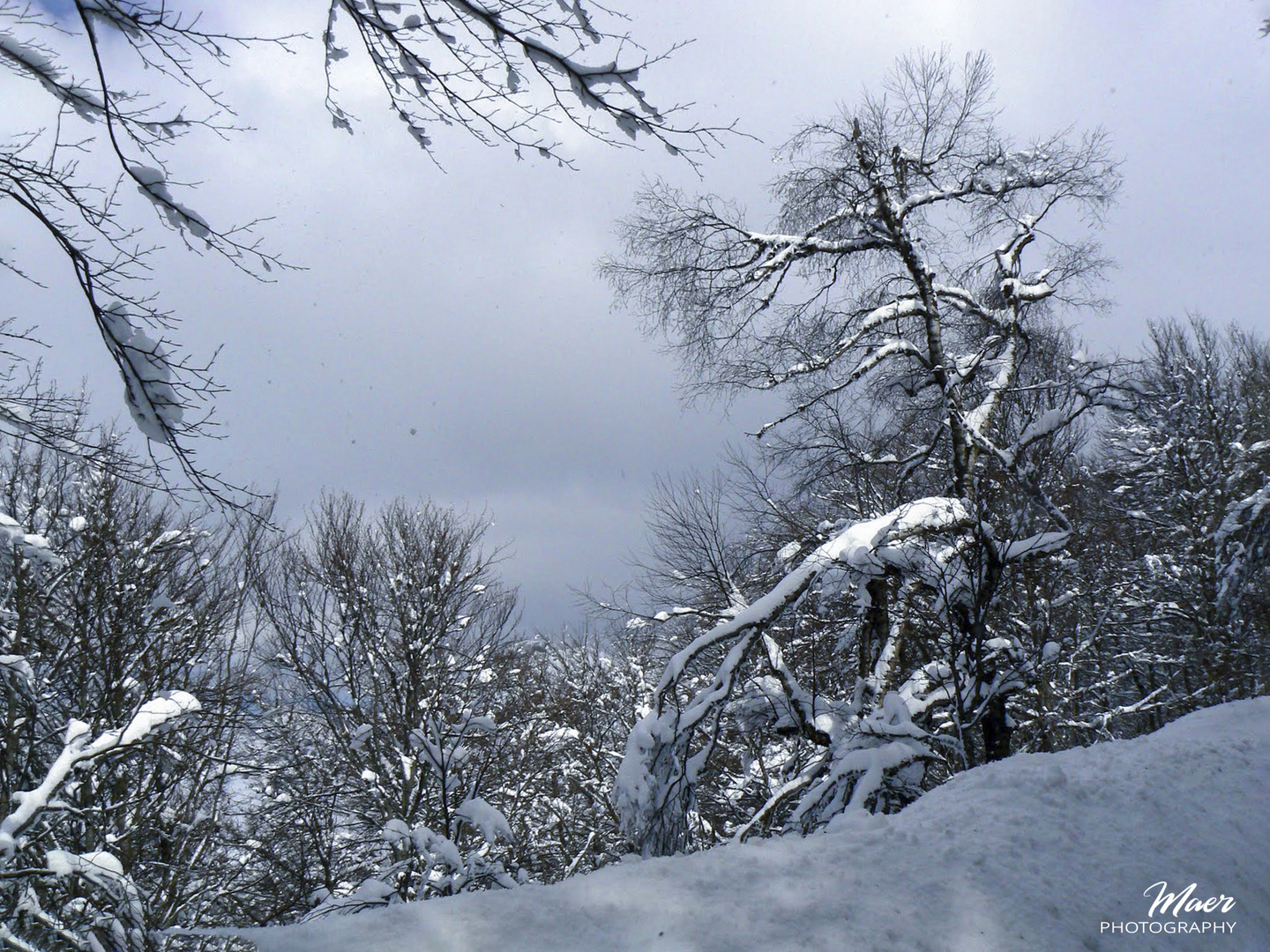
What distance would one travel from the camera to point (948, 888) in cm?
204

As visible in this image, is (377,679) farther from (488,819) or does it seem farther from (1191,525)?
(1191,525)

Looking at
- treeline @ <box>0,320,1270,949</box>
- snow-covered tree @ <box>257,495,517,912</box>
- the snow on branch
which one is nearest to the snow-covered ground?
treeline @ <box>0,320,1270,949</box>

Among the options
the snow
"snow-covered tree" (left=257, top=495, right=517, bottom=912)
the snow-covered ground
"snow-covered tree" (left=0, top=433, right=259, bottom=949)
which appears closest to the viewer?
the snow-covered ground

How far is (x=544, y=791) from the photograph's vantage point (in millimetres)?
16922

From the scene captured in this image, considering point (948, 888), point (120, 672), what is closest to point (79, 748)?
point (120, 672)

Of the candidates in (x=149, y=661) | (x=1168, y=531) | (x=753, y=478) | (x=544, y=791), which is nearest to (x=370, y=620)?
(x=149, y=661)

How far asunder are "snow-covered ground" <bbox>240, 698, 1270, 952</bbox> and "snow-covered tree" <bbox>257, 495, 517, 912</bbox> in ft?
31.8

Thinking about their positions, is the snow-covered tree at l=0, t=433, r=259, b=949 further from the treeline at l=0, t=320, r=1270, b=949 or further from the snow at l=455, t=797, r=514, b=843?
the snow at l=455, t=797, r=514, b=843

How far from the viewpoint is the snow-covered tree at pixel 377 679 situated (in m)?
12.4

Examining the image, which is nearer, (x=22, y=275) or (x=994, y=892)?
(x=994, y=892)

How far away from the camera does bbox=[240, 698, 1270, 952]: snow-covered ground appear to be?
166cm

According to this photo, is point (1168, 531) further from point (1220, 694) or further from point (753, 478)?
point (753, 478)

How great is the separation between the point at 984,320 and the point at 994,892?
24.6 ft

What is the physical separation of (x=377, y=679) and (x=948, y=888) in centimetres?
1263
